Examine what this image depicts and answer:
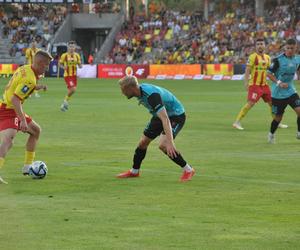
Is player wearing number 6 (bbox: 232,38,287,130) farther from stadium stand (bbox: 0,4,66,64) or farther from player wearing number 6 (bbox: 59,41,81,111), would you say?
stadium stand (bbox: 0,4,66,64)

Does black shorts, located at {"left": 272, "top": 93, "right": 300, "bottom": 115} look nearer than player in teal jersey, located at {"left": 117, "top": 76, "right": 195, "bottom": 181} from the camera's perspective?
No

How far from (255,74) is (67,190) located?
12.5 meters

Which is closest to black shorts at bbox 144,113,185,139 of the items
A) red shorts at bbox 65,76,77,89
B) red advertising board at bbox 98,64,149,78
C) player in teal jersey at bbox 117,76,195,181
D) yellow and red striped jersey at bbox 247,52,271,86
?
player in teal jersey at bbox 117,76,195,181

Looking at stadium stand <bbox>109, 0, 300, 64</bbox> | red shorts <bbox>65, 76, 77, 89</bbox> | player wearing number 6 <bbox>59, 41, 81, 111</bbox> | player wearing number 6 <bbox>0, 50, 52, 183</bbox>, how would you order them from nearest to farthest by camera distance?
player wearing number 6 <bbox>0, 50, 52, 183</bbox>, red shorts <bbox>65, 76, 77, 89</bbox>, player wearing number 6 <bbox>59, 41, 81, 111</bbox>, stadium stand <bbox>109, 0, 300, 64</bbox>

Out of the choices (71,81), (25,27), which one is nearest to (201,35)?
(25,27)

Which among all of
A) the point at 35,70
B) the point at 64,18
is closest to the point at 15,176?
the point at 35,70

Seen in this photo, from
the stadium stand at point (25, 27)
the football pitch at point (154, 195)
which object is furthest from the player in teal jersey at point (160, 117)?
the stadium stand at point (25, 27)

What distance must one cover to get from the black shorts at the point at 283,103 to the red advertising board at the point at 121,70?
40.4m

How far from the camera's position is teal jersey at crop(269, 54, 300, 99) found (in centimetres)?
2069

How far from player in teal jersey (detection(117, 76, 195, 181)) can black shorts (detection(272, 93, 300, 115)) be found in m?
6.78

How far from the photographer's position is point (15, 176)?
14547mm

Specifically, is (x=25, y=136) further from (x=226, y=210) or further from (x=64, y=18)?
(x=64, y=18)

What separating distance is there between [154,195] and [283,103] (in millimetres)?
8844

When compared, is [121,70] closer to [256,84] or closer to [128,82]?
[256,84]
